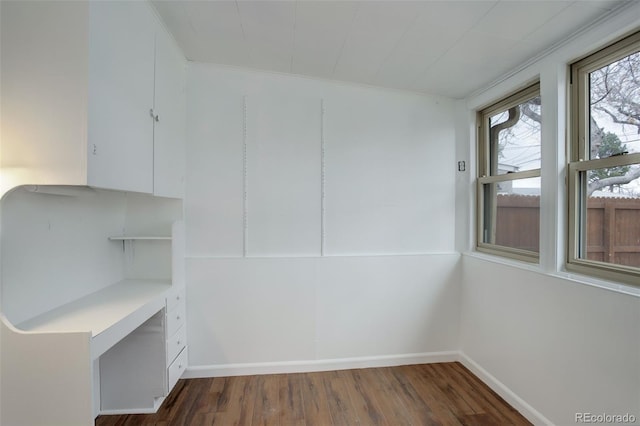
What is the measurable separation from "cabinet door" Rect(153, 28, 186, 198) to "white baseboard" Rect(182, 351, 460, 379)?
145 centimetres

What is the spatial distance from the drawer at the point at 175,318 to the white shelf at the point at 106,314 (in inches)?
6.5

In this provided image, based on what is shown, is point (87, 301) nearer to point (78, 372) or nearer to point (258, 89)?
point (78, 372)

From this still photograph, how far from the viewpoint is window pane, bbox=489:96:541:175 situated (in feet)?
6.53

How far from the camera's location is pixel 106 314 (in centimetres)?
139

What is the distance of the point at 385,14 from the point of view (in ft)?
5.12

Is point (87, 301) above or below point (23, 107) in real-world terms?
below

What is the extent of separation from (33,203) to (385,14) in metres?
2.17

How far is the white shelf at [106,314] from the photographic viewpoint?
1.20m

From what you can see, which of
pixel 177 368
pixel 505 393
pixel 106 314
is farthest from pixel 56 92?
pixel 505 393

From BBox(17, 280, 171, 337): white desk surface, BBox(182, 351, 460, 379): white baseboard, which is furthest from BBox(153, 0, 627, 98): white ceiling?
BBox(182, 351, 460, 379): white baseboard

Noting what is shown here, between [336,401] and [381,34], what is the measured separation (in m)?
2.54

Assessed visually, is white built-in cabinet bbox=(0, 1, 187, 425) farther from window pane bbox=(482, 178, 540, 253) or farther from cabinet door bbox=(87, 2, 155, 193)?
window pane bbox=(482, 178, 540, 253)

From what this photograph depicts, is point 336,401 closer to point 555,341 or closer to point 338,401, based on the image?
point 338,401

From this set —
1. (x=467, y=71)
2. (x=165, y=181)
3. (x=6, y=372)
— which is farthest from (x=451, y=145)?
(x=6, y=372)
